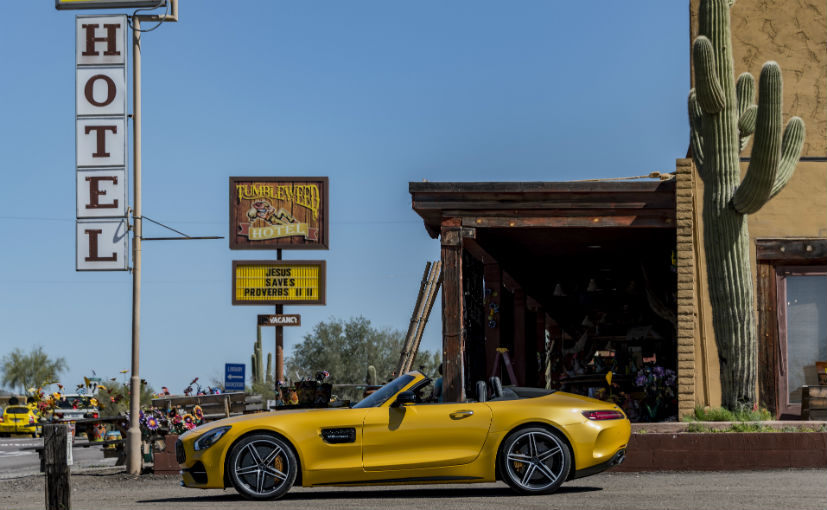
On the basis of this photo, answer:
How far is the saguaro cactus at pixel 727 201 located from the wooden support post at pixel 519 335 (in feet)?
24.7

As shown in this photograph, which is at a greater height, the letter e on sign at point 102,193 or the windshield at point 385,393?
the letter e on sign at point 102,193

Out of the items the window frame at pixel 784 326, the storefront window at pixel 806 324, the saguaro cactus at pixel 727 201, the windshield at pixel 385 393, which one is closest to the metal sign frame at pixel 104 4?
the saguaro cactus at pixel 727 201

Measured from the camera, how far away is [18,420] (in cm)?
4403

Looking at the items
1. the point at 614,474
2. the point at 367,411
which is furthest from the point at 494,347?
the point at 367,411

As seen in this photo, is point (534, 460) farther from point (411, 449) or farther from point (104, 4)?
point (104, 4)

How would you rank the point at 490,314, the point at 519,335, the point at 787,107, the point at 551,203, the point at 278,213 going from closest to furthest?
the point at 551,203 < the point at 787,107 < the point at 490,314 < the point at 519,335 < the point at 278,213

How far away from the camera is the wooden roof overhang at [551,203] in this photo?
1792cm

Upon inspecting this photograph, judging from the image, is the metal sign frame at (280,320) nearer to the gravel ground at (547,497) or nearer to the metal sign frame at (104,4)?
the metal sign frame at (104,4)

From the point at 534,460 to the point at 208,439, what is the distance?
3.06 m

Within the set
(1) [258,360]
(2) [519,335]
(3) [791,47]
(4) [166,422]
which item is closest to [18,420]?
(1) [258,360]

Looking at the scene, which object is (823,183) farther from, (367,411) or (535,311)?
(535,311)

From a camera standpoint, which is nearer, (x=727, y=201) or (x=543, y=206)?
(x=727, y=201)

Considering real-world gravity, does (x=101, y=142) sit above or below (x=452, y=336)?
above

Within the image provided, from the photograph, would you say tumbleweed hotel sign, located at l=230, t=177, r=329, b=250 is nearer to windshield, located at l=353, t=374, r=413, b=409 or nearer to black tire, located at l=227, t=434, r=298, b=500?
windshield, located at l=353, t=374, r=413, b=409
